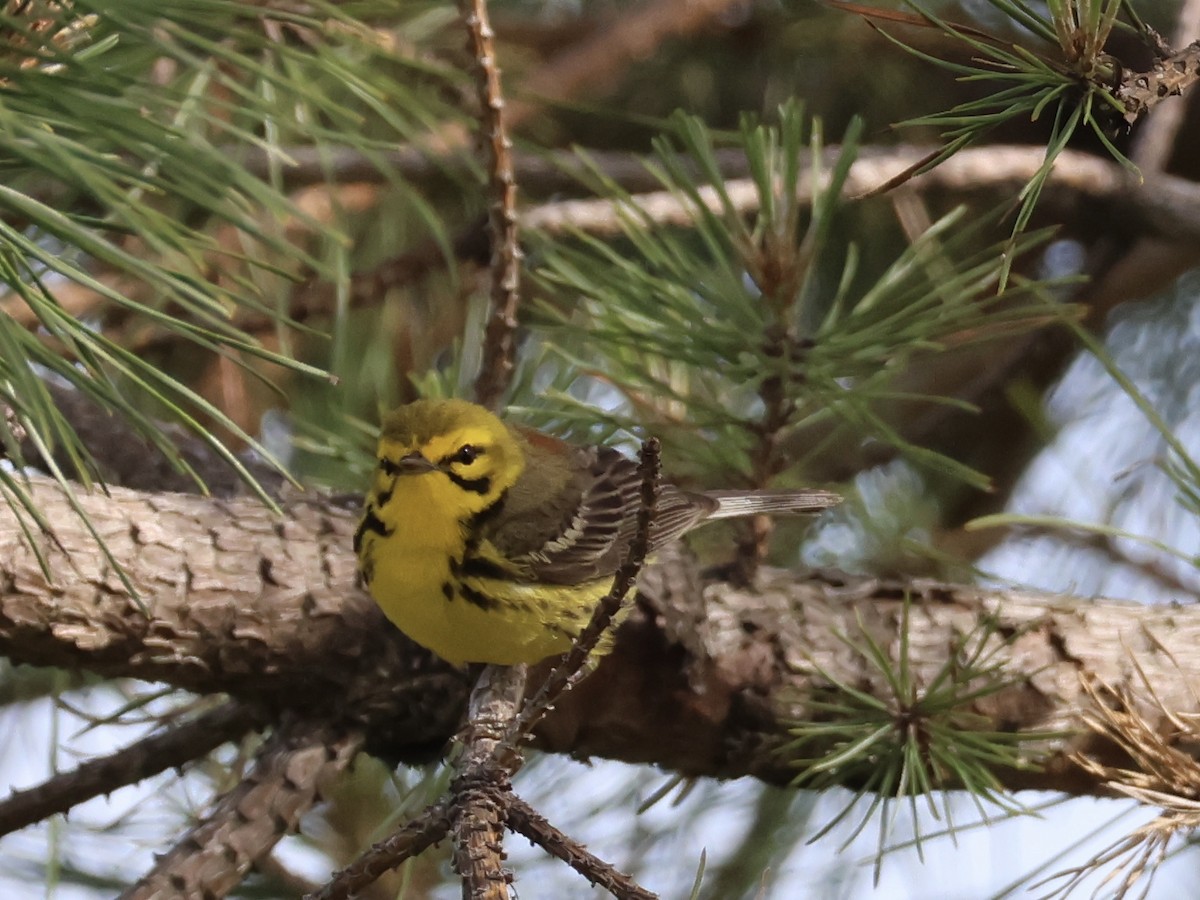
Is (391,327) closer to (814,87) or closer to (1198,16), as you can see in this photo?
(814,87)

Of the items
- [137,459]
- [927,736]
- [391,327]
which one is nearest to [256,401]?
[391,327]

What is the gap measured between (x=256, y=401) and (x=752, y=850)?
1.15 m

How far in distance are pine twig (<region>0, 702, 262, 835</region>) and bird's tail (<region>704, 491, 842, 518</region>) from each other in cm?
60

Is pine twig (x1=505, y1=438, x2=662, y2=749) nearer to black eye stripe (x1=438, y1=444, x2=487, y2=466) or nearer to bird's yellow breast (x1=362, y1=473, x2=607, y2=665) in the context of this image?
bird's yellow breast (x1=362, y1=473, x2=607, y2=665)

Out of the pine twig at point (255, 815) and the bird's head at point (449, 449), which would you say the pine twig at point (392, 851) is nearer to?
the pine twig at point (255, 815)

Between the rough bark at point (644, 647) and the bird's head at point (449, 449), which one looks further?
the bird's head at point (449, 449)

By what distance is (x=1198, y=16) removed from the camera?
148cm

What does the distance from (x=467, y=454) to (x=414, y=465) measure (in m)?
0.13

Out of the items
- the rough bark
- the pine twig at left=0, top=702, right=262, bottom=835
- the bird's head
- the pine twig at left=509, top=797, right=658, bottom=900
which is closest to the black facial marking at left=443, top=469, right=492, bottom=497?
the bird's head

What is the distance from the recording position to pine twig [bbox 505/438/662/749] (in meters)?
A: 0.84

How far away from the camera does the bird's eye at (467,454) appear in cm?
172

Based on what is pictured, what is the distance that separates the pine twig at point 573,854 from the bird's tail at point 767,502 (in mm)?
737

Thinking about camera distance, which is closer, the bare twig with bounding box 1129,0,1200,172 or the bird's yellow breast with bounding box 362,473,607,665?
the bird's yellow breast with bounding box 362,473,607,665

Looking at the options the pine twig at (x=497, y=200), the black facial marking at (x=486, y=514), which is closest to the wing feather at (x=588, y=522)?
the black facial marking at (x=486, y=514)
